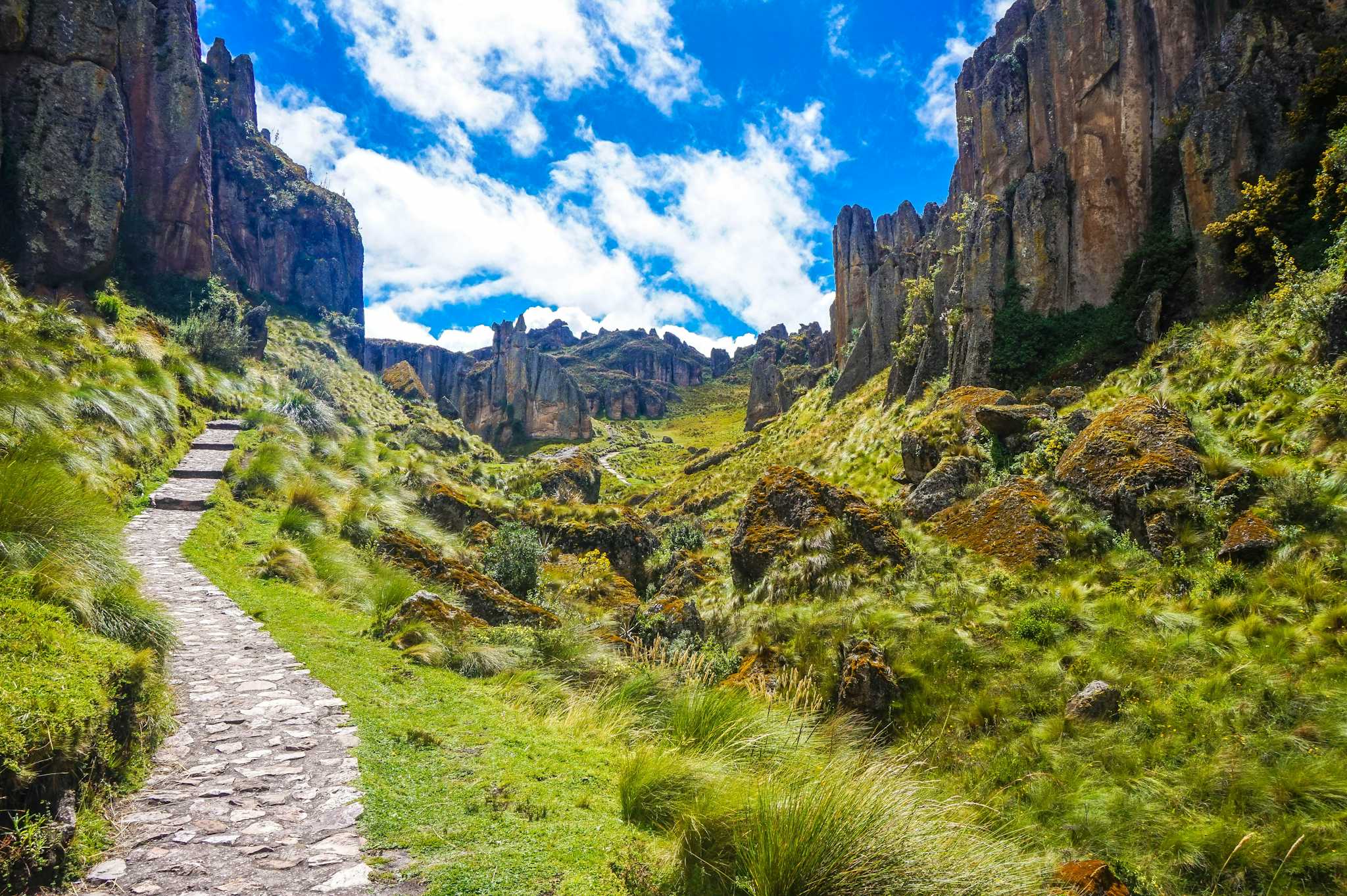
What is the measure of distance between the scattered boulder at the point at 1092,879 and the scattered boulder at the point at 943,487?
9654mm

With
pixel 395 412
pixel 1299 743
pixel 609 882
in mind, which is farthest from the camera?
pixel 395 412

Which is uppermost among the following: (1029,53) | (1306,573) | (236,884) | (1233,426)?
(1029,53)

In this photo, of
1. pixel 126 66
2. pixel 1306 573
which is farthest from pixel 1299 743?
Answer: pixel 126 66

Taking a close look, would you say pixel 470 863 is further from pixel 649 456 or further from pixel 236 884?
pixel 649 456

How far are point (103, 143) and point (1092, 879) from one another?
43.8 meters

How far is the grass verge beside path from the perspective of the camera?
348cm

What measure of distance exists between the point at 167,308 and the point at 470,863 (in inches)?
1757

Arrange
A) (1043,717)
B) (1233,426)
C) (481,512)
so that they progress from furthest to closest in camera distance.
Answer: (481,512), (1233,426), (1043,717)

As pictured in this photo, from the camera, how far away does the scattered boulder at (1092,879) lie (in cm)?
380

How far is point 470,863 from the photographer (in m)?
3.45

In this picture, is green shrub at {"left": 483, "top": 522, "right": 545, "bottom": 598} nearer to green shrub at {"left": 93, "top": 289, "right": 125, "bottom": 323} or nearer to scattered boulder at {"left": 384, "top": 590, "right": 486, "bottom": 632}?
scattered boulder at {"left": 384, "top": 590, "right": 486, "bottom": 632}

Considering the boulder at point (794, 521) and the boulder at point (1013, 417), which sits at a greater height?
the boulder at point (1013, 417)

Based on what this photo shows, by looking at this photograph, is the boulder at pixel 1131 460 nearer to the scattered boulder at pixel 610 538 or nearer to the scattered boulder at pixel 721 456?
the scattered boulder at pixel 610 538

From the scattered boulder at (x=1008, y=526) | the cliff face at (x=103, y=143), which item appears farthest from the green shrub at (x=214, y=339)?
the scattered boulder at (x=1008, y=526)
